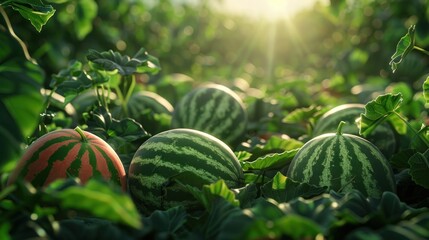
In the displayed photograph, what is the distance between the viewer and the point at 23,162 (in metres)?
1.90

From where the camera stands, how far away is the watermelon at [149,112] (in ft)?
9.91

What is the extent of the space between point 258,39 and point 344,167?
1641 cm

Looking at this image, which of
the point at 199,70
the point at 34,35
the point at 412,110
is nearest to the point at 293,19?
the point at 199,70

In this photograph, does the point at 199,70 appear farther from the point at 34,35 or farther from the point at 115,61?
the point at 115,61

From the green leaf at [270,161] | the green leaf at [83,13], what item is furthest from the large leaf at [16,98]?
the green leaf at [83,13]

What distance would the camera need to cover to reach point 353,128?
108 inches

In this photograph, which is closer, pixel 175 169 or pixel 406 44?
pixel 175 169

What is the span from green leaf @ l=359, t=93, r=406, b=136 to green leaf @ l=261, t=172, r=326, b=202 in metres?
0.49

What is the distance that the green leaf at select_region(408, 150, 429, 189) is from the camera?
1879 millimetres

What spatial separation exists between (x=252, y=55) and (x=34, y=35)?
1083 cm

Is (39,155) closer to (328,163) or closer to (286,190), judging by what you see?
(286,190)

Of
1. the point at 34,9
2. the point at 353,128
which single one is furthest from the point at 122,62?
the point at 353,128

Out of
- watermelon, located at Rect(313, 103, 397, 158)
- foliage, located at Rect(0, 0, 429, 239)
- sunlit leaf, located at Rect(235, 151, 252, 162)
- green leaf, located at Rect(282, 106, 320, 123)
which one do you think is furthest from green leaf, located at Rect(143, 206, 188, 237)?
green leaf, located at Rect(282, 106, 320, 123)

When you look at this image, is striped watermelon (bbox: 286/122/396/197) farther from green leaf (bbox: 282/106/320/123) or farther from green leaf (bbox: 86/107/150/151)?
green leaf (bbox: 282/106/320/123)
